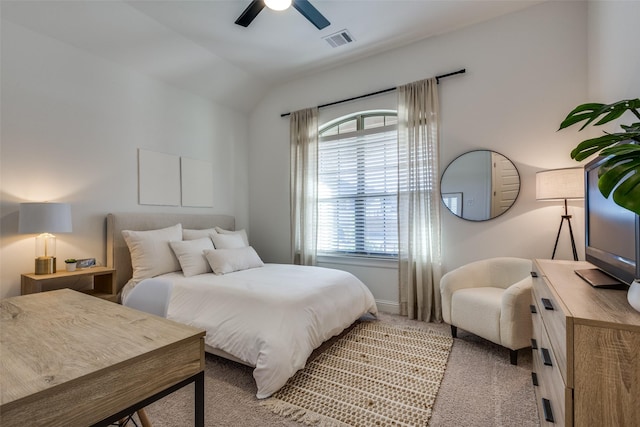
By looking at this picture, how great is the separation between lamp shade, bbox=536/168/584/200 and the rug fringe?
2414 millimetres

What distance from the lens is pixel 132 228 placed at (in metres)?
3.16

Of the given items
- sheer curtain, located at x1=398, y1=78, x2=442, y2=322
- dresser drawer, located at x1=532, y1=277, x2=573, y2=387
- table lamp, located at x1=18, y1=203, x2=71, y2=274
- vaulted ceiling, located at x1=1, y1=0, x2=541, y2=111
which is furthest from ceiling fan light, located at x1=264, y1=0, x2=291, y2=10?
dresser drawer, located at x1=532, y1=277, x2=573, y2=387

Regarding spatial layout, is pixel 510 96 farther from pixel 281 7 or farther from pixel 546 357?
pixel 546 357

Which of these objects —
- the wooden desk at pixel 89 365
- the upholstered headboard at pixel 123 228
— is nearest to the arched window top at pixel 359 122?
the upholstered headboard at pixel 123 228

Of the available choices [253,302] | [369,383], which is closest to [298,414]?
[369,383]

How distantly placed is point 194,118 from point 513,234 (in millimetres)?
4094

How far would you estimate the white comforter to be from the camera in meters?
1.91

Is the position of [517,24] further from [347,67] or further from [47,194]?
[47,194]

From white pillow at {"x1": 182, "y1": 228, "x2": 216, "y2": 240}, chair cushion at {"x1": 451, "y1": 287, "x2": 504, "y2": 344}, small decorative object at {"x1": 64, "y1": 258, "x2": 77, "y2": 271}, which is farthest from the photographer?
white pillow at {"x1": 182, "y1": 228, "x2": 216, "y2": 240}

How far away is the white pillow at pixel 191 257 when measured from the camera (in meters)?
2.97

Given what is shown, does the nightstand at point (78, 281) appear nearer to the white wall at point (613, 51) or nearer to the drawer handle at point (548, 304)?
the drawer handle at point (548, 304)

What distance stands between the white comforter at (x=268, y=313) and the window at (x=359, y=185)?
112 cm

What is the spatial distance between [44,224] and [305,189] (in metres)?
2.71

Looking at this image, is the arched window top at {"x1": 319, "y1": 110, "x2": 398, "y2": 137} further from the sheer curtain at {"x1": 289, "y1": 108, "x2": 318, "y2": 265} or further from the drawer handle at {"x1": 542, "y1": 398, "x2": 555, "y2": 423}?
the drawer handle at {"x1": 542, "y1": 398, "x2": 555, "y2": 423}
